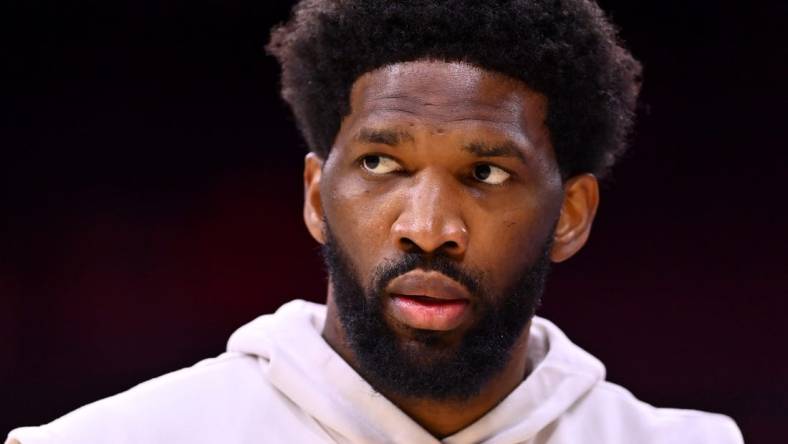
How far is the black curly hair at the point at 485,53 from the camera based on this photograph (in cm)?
236

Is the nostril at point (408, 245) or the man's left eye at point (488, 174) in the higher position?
the man's left eye at point (488, 174)

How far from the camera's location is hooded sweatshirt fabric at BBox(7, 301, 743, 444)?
7.71ft

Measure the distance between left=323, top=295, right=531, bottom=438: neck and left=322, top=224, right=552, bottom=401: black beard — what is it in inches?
1.2

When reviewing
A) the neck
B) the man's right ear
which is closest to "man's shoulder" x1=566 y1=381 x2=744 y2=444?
the neck

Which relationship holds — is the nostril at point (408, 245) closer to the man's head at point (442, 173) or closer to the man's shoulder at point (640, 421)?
the man's head at point (442, 173)

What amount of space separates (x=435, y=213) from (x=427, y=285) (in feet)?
0.43

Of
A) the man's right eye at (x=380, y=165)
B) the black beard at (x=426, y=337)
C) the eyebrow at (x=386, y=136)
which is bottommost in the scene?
the black beard at (x=426, y=337)

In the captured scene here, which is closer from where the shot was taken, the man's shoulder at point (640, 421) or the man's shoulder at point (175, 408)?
the man's shoulder at point (175, 408)

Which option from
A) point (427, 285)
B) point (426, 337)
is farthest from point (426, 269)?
point (426, 337)

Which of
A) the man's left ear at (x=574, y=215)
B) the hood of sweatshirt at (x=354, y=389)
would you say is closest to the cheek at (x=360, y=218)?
the hood of sweatshirt at (x=354, y=389)

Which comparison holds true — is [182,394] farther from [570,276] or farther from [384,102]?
[570,276]

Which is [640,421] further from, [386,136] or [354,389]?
[386,136]

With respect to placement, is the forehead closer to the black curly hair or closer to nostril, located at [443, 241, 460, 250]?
the black curly hair

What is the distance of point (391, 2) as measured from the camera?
241 cm
